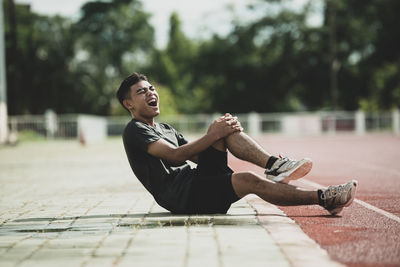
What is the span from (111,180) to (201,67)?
5050 cm

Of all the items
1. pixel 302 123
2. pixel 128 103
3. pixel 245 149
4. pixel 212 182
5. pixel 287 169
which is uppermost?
→ pixel 128 103

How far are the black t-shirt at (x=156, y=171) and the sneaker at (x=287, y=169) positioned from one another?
2.46 feet

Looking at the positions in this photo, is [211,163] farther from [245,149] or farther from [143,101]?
[143,101]

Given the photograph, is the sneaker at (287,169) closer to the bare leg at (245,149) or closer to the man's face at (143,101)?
the bare leg at (245,149)

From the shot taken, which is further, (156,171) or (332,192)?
(156,171)

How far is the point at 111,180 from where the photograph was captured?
34.0 ft

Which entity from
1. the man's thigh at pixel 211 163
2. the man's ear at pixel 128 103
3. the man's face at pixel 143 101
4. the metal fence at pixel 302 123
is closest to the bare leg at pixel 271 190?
the man's thigh at pixel 211 163

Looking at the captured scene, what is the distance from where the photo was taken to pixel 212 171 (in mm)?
5070

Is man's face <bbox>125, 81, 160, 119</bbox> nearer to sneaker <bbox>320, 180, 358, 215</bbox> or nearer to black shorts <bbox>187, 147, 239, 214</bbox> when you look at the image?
black shorts <bbox>187, 147, 239, 214</bbox>

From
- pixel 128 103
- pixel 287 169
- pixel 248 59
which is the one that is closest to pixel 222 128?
pixel 287 169

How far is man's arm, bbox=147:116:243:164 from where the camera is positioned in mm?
4891

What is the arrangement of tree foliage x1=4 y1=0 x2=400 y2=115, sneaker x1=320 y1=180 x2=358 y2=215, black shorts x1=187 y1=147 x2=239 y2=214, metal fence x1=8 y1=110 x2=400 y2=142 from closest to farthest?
sneaker x1=320 y1=180 x2=358 y2=215 → black shorts x1=187 y1=147 x2=239 y2=214 → metal fence x1=8 y1=110 x2=400 y2=142 → tree foliage x1=4 y1=0 x2=400 y2=115

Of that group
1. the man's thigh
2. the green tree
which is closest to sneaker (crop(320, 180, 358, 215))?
the man's thigh

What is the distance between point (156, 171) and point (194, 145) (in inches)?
21.0
